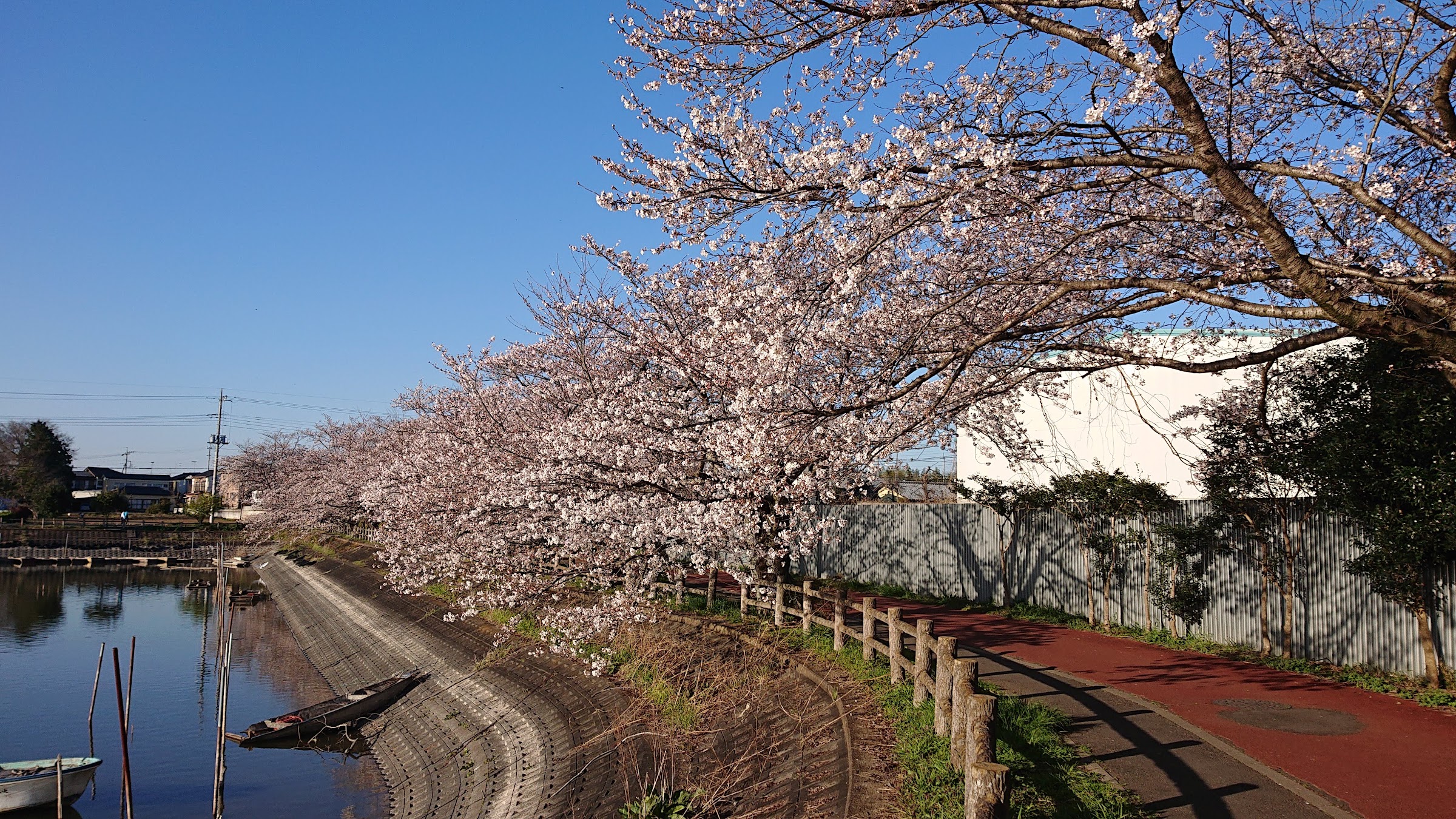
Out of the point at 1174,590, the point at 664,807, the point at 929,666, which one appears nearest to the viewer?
the point at 664,807

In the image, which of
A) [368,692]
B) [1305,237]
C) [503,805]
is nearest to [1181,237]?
[1305,237]

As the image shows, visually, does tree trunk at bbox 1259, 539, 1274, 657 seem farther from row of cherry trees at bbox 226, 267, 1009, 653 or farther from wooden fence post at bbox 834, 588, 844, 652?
wooden fence post at bbox 834, 588, 844, 652

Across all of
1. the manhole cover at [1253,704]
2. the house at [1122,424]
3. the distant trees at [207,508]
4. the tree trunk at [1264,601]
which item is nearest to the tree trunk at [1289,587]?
the tree trunk at [1264,601]

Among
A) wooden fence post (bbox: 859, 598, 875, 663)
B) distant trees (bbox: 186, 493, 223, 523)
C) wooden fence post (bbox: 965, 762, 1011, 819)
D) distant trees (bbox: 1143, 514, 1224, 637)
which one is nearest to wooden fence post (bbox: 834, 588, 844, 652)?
wooden fence post (bbox: 859, 598, 875, 663)

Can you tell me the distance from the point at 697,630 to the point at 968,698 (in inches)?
391

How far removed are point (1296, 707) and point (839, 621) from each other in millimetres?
5754

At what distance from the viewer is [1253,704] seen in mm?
10648

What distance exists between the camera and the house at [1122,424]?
22.4m

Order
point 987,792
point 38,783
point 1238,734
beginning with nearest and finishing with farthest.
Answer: point 987,792
point 1238,734
point 38,783

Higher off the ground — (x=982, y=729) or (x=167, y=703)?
(x=982, y=729)

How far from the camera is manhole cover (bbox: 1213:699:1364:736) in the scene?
954 centimetres

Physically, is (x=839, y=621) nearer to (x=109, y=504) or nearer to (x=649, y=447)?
(x=649, y=447)

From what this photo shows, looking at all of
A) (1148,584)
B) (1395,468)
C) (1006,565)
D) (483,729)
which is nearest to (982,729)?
(1395,468)

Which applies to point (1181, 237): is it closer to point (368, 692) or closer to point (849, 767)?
point (849, 767)
